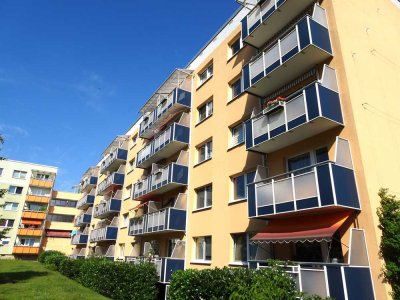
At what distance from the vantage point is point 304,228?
37.8 feet

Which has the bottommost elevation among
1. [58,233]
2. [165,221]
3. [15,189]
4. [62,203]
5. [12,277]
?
[12,277]

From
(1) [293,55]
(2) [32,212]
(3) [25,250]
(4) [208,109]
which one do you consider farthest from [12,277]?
(2) [32,212]

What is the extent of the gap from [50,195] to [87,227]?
18.8 meters

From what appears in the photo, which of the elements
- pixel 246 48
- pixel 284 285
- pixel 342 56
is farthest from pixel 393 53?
pixel 284 285

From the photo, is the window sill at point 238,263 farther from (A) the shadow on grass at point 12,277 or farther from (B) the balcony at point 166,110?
(A) the shadow on grass at point 12,277

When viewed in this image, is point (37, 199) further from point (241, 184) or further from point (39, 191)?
point (241, 184)

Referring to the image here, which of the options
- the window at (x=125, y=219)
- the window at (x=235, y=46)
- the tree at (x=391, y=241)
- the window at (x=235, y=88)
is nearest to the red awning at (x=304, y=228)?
the tree at (x=391, y=241)

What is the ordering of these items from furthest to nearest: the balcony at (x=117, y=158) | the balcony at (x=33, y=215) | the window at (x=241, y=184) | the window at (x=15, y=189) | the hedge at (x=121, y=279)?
the window at (x=15, y=189), the balcony at (x=33, y=215), the balcony at (x=117, y=158), the hedge at (x=121, y=279), the window at (x=241, y=184)

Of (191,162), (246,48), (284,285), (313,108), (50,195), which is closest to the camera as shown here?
(284,285)

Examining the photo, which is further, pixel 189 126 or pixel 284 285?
pixel 189 126

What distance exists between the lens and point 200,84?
2411 centimetres

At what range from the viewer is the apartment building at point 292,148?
34.9ft

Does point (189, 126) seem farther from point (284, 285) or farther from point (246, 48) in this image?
point (284, 285)

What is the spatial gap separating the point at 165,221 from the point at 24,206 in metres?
50.3
